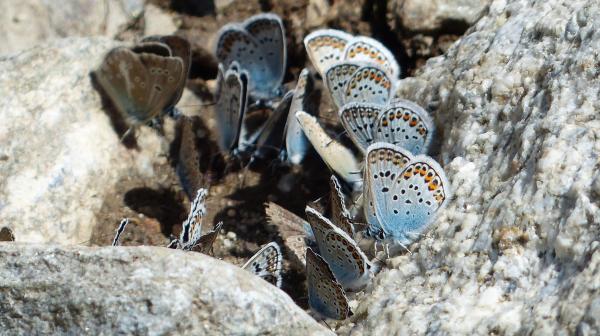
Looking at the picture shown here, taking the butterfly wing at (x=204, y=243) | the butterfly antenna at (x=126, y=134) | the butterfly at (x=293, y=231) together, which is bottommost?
the butterfly antenna at (x=126, y=134)

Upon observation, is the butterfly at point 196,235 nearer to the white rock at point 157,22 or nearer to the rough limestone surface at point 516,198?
the rough limestone surface at point 516,198

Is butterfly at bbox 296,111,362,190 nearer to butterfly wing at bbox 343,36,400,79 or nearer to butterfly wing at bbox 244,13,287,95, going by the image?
butterfly wing at bbox 343,36,400,79

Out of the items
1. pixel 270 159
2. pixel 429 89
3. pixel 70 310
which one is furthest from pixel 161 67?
pixel 70 310

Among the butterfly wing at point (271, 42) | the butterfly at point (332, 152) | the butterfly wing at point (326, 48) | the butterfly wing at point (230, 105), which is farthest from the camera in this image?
the butterfly wing at point (271, 42)

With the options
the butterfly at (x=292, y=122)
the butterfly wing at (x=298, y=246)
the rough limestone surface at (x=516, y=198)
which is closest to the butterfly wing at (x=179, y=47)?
the butterfly at (x=292, y=122)

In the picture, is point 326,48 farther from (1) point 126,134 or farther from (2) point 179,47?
(1) point 126,134

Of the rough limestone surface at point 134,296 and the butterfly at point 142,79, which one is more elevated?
the rough limestone surface at point 134,296

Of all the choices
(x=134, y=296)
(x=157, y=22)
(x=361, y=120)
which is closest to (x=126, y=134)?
(x=157, y=22)
